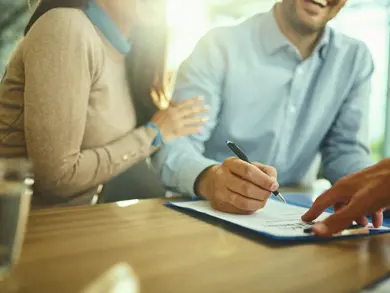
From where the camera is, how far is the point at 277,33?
47.4 inches

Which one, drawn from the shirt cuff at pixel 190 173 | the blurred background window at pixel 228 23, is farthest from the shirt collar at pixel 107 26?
the shirt cuff at pixel 190 173

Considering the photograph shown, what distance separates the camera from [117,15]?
96 cm

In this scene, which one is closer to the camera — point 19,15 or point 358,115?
point 19,15

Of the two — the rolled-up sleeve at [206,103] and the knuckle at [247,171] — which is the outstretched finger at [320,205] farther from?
the rolled-up sleeve at [206,103]

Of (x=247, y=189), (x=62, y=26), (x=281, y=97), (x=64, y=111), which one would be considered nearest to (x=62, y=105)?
(x=64, y=111)

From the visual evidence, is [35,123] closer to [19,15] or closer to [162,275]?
[19,15]

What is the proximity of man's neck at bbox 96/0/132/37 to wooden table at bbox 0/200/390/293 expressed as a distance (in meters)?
0.47

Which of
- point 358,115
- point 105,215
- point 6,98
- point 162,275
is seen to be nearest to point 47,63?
point 6,98

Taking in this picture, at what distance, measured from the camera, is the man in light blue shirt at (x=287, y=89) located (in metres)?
1.16

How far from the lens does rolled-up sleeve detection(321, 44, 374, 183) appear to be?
118cm

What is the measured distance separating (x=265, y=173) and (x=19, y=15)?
53 centimetres

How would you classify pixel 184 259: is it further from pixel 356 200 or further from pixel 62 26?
pixel 62 26

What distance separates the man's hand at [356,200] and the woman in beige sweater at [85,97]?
0.42 meters

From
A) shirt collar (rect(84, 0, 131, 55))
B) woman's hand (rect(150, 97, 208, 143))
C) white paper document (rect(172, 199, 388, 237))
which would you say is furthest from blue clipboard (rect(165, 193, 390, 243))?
shirt collar (rect(84, 0, 131, 55))
